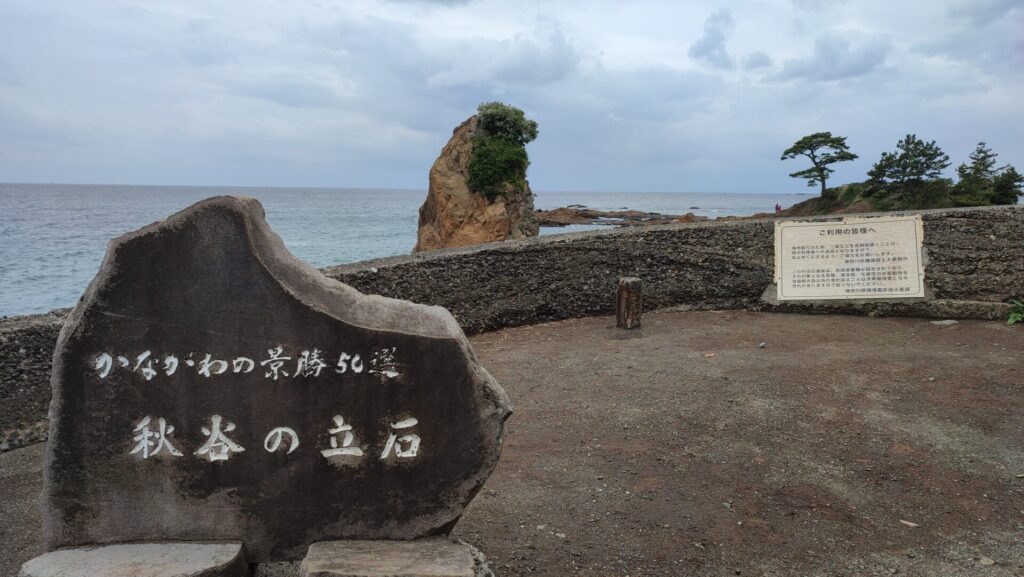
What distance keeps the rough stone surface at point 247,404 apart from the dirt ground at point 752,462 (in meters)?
0.43

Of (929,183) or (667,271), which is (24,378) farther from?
(929,183)

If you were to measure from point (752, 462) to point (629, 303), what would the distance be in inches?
121

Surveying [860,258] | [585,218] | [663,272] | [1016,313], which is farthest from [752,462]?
[585,218]

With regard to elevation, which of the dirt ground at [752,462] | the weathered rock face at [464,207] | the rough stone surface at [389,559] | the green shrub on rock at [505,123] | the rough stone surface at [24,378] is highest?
the green shrub on rock at [505,123]

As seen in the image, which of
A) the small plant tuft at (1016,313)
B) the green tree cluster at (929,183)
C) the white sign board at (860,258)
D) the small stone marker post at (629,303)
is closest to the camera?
the small plant tuft at (1016,313)

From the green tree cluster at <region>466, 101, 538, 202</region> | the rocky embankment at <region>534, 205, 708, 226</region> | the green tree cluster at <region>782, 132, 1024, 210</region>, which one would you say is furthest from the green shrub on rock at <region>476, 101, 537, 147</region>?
the rocky embankment at <region>534, 205, 708, 226</region>

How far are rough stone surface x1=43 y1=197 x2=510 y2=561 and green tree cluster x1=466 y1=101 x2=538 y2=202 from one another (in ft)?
49.7

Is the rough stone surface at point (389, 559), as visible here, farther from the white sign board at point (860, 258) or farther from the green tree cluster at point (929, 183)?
the green tree cluster at point (929, 183)

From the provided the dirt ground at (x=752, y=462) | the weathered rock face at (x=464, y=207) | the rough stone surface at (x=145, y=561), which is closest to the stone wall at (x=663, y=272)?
the dirt ground at (x=752, y=462)

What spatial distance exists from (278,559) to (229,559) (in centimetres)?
22

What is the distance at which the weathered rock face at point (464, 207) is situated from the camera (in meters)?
17.6

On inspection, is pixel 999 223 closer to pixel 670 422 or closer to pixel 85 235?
pixel 670 422

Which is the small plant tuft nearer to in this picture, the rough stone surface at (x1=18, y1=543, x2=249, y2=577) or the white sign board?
the white sign board

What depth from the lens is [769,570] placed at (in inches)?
116
